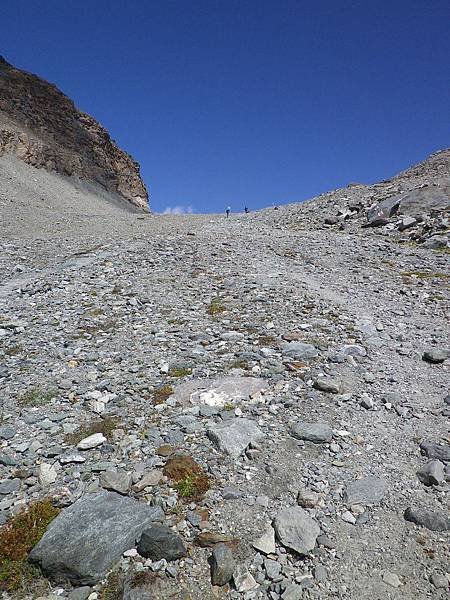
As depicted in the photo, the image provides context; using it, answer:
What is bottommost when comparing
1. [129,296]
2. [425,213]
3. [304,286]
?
[129,296]

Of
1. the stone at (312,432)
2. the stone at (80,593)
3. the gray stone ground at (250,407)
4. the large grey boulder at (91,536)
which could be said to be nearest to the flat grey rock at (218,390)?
the gray stone ground at (250,407)

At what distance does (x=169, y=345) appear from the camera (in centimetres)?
1088

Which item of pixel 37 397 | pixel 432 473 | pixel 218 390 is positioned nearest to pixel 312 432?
pixel 432 473

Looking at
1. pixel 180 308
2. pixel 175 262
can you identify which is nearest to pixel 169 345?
pixel 180 308

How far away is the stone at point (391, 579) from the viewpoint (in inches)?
179

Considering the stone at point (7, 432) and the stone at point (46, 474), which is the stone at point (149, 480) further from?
the stone at point (7, 432)

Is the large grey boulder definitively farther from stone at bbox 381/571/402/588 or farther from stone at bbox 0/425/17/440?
A: stone at bbox 381/571/402/588

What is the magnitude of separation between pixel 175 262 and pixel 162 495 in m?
13.6

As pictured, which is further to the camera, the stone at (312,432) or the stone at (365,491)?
the stone at (312,432)

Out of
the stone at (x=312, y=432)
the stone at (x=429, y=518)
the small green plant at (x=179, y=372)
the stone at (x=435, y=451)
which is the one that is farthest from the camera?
the small green plant at (x=179, y=372)

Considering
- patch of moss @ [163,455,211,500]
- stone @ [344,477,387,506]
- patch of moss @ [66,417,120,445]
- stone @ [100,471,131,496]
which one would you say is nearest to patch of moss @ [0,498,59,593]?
stone @ [100,471,131,496]

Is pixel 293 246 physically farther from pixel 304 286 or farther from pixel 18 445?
pixel 18 445

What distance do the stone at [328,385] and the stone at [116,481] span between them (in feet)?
14.0

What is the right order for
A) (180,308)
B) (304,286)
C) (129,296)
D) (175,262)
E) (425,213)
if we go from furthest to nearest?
(425,213) → (175,262) → (304,286) → (129,296) → (180,308)
